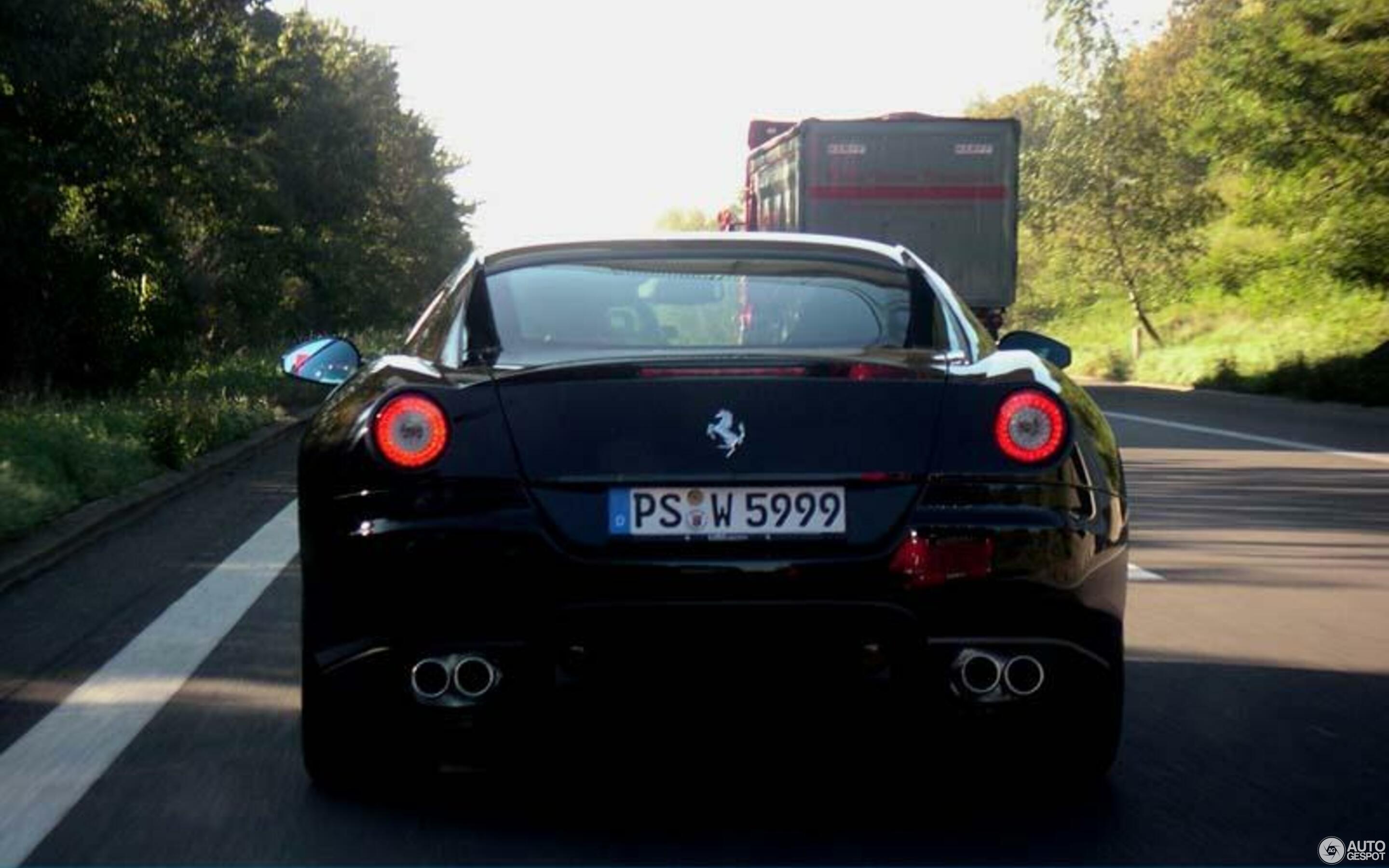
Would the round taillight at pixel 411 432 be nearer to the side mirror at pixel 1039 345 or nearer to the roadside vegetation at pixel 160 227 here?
the side mirror at pixel 1039 345

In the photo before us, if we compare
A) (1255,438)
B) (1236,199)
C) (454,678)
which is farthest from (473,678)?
(1236,199)

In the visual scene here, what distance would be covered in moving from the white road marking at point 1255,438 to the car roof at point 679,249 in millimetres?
12172

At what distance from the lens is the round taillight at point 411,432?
4766 millimetres

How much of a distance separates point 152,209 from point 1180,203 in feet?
96.9

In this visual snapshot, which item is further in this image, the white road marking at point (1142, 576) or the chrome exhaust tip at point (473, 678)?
the white road marking at point (1142, 576)

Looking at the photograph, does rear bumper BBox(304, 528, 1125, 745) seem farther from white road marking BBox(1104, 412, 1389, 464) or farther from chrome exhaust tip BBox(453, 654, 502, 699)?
white road marking BBox(1104, 412, 1389, 464)

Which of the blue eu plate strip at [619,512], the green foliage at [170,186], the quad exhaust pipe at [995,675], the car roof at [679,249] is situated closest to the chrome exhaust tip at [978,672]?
the quad exhaust pipe at [995,675]

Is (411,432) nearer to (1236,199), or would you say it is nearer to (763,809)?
(763,809)

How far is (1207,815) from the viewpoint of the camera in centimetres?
491

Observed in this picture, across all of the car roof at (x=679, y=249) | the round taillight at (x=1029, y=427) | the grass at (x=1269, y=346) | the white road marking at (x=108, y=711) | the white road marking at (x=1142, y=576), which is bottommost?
the grass at (x=1269, y=346)

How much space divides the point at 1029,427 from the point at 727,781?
1263 millimetres

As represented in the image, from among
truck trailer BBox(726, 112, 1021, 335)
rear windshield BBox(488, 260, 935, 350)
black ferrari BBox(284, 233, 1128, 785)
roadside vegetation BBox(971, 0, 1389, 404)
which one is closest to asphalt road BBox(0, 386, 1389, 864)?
black ferrari BBox(284, 233, 1128, 785)

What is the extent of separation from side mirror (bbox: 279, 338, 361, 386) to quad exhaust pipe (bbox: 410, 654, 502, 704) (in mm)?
2375

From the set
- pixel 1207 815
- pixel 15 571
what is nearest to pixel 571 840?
pixel 1207 815
